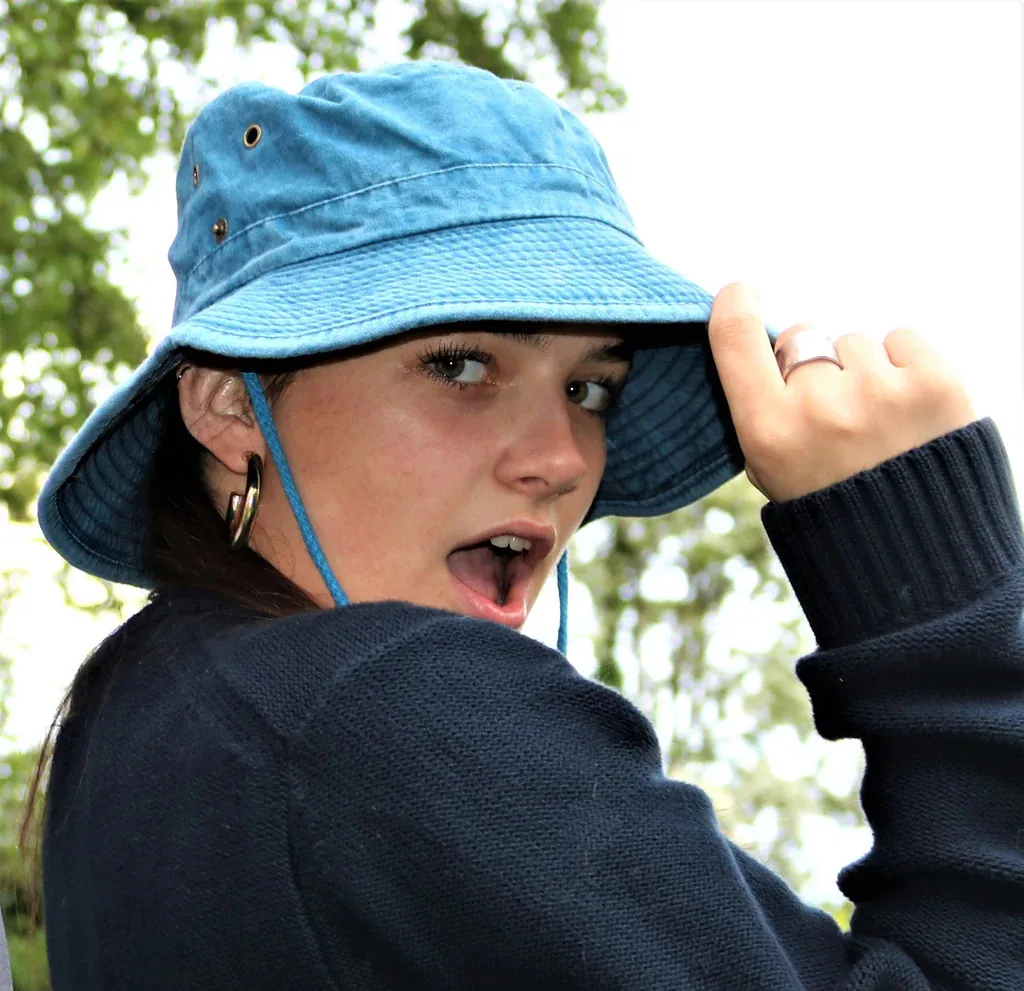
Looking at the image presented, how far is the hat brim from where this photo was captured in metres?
1.45

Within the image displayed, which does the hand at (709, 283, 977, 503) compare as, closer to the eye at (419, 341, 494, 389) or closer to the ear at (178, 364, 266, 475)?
the eye at (419, 341, 494, 389)

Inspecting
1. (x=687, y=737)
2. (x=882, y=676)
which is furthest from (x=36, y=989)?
(x=687, y=737)

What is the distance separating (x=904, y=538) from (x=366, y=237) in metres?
0.66

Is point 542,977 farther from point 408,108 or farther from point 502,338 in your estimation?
point 408,108

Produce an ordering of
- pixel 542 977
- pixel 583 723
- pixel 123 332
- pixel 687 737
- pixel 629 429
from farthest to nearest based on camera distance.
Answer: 1. pixel 687 737
2. pixel 123 332
3. pixel 629 429
4. pixel 583 723
5. pixel 542 977

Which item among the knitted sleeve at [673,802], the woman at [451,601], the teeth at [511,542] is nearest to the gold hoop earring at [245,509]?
the woman at [451,601]

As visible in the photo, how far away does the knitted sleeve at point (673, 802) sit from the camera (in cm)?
119

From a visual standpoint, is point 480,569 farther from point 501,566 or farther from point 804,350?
point 804,350

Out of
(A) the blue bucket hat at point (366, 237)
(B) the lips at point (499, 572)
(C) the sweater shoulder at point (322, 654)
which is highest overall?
(A) the blue bucket hat at point (366, 237)

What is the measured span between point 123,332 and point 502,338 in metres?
3.99

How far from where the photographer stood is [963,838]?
52.2 inches

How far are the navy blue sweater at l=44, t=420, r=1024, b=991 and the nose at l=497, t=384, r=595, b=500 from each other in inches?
11.6

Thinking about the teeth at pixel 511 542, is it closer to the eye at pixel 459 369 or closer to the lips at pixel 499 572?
the lips at pixel 499 572

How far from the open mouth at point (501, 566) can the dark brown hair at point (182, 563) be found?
217 mm
